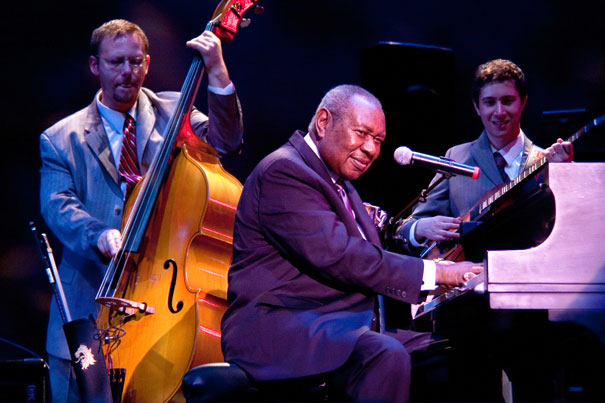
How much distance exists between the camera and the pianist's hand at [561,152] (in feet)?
8.57

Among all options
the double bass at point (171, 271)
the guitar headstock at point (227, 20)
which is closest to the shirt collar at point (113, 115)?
the double bass at point (171, 271)

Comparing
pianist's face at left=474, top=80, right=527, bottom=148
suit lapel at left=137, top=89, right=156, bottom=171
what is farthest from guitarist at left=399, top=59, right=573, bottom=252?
suit lapel at left=137, top=89, right=156, bottom=171

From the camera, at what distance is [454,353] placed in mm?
3072

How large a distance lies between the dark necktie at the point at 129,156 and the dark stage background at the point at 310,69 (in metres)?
0.85

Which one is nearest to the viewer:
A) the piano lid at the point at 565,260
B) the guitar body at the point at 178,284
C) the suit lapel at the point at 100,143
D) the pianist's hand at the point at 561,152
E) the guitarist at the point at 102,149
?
the piano lid at the point at 565,260

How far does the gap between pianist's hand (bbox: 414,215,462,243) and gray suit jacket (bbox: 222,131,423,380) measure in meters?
0.55

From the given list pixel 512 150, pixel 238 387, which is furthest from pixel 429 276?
pixel 512 150

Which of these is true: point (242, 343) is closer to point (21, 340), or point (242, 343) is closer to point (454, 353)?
point (454, 353)

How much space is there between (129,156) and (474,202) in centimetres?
164

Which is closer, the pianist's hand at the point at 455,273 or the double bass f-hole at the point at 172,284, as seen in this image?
the pianist's hand at the point at 455,273

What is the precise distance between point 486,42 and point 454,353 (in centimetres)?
232

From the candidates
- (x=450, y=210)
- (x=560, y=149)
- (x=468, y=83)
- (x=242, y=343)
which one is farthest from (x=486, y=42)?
(x=242, y=343)

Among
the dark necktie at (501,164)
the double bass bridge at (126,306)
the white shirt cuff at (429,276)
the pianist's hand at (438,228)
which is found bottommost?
the double bass bridge at (126,306)

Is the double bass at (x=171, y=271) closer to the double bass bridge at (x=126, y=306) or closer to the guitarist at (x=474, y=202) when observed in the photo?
the double bass bridge at (x=126, y=306)
